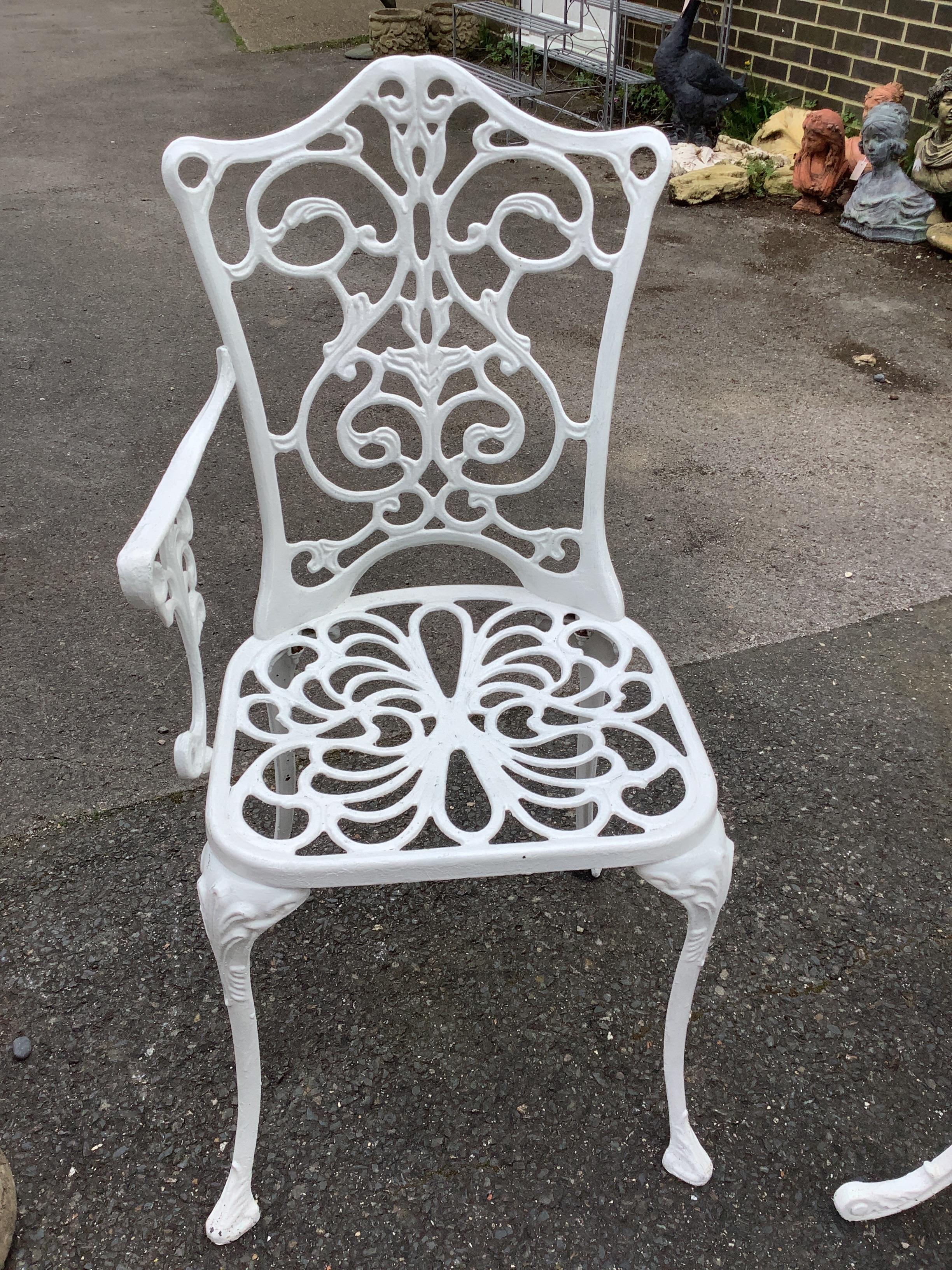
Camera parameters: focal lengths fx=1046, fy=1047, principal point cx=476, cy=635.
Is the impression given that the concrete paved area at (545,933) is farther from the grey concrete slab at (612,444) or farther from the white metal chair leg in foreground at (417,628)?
the white metal chair leg in foreground at (417,628)

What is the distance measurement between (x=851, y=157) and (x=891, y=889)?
4.37 metres

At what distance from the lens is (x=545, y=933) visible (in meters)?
1.91

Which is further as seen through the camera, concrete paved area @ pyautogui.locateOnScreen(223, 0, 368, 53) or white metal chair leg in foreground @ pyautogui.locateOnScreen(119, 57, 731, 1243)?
concrete paved area @ pyautogui.locateOnScreen(223, 0, 368, 53)

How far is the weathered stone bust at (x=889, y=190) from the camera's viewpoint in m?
4.68

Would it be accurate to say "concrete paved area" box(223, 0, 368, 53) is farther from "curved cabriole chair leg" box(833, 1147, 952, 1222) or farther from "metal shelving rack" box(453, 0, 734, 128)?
"curved cabriole chair leg" box(833, 1147, 952, 1222)

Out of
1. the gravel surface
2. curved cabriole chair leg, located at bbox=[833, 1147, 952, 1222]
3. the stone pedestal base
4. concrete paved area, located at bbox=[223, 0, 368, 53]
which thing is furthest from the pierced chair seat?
concrete paved area, located at bbox=[223, 0, 368, 53]

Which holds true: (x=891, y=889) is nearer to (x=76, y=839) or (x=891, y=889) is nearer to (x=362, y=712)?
(x=362, y=712)

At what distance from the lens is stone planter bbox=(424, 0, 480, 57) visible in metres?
7.59

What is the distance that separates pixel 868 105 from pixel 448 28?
13.0 ft

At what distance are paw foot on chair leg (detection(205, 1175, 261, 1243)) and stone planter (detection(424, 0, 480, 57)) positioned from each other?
7.85m

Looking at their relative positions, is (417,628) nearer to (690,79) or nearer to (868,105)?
(868,105)

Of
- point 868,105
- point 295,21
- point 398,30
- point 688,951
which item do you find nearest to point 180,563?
point 688,951

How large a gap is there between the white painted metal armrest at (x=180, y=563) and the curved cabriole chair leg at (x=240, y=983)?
0.58 ft

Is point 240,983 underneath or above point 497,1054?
above
